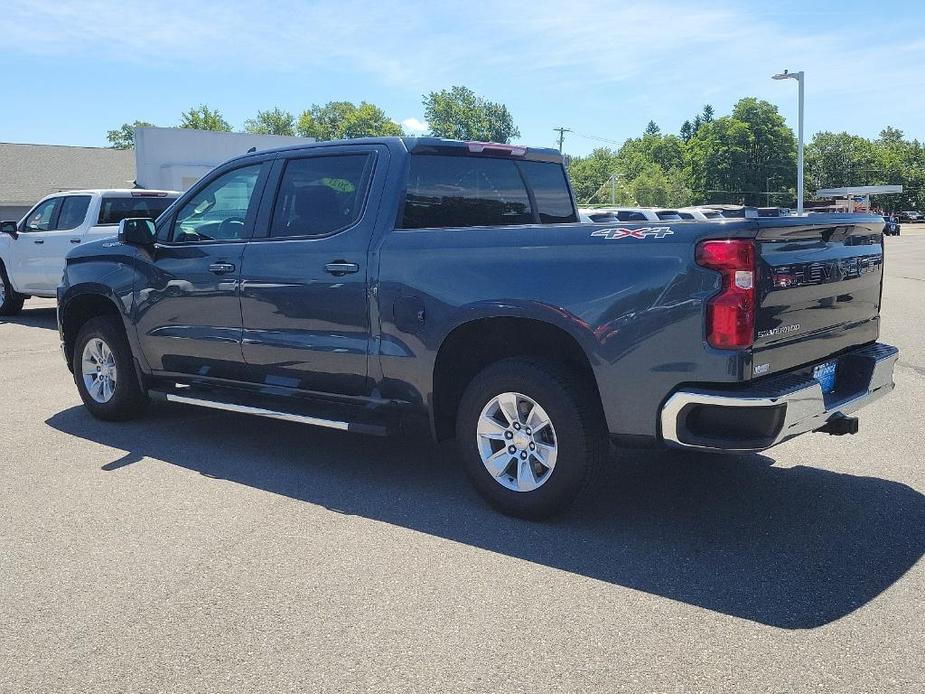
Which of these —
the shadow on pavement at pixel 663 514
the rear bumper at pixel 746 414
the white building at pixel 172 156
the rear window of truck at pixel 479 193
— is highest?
the white building at pixel 172 156

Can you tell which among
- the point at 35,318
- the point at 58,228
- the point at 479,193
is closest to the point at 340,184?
the point at 479,193

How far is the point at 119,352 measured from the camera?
6.98 metres

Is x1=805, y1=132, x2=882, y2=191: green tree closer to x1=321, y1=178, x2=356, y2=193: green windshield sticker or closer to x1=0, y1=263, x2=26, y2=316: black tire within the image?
x1=0, y1=263, x2=26, y2=316: black tire

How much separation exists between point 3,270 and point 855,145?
14203 centimetres

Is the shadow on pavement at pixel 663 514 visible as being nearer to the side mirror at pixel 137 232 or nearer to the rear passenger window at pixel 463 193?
the side mirror at pixel 137 232

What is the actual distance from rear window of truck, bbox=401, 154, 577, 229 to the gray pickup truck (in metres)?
0.02

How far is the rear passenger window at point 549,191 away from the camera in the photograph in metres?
6.29

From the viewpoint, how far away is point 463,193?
226 inches

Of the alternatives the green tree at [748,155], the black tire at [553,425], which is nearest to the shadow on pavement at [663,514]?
the black tire at [553,425]

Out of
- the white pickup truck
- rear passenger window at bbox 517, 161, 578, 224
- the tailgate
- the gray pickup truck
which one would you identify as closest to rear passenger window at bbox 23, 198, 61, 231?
the white pickup truck

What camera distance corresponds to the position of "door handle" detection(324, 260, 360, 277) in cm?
534

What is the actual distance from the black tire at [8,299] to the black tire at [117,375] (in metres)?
8.77

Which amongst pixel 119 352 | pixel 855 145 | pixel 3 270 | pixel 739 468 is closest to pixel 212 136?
pixel 3 270

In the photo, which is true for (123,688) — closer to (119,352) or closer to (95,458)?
(95,458)
